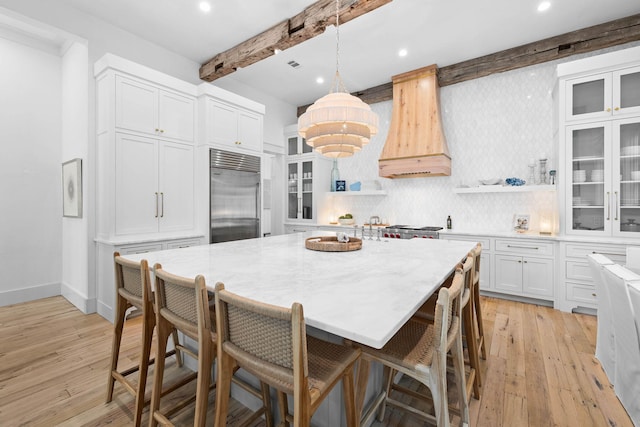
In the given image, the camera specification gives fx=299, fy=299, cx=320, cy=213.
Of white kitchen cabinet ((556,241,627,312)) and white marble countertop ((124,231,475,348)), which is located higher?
white marble countertop ((124,231,475,348))

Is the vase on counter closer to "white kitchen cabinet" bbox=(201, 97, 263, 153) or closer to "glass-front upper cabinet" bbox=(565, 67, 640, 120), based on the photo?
"white kitchen cabinet" bbox=(201, 97, 263, 153)

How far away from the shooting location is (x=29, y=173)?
3.80 meters

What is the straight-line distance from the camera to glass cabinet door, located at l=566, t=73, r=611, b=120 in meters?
3.28

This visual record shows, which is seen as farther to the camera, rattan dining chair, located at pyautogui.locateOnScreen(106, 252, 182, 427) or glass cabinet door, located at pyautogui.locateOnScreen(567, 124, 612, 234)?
glass cabinet door, located at pyautogui.locateOnScreen(567, 124, 612, 234)

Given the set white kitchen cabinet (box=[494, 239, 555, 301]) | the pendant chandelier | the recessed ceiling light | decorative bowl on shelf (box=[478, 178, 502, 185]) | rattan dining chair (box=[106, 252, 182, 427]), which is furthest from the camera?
decorative bowl on shelf (box=[478, 178, 502, 185])

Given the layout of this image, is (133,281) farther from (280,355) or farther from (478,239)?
(478,239)

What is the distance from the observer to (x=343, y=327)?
3.16 feet

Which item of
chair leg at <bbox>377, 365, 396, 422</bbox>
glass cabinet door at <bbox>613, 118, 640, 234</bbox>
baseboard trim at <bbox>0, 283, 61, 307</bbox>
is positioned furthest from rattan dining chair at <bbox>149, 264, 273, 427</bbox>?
glass cabinet door at <bbox>613, 118, 640, 234</bbox>

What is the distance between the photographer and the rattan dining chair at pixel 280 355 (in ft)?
3.15

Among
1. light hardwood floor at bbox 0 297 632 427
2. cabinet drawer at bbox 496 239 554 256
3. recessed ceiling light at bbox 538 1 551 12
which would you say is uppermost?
recessed ceiling light at bbox 538 1 551 12

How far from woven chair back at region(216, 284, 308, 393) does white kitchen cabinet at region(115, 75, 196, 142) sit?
3.16 metres

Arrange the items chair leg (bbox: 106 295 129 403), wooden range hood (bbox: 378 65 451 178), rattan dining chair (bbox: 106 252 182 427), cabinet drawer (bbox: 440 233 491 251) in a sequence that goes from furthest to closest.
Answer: wooden range hood (bbox: 378 65 451 178)
cabinet drawer (bbox: 440 233 491 251)
chair leg (bbox: 106 295 129 403)
rattan dining chair (bbox: 106 252 182 427)

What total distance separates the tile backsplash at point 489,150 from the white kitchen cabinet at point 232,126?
2402 mm

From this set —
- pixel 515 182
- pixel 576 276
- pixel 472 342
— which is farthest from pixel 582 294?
pixel 472 342
